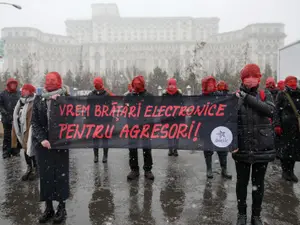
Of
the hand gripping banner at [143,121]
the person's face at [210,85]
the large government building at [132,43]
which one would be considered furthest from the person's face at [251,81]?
the large government building at [132,43]

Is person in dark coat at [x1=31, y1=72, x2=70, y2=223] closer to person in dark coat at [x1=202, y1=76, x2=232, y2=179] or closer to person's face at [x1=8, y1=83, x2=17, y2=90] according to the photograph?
person in dark coat at [x1=202, y1=76, x2=232, y2=179]

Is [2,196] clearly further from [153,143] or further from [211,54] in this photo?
[211,54]

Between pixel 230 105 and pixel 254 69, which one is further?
pixel 230 105

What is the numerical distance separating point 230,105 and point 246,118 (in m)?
0.53

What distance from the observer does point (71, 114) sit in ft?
13.1

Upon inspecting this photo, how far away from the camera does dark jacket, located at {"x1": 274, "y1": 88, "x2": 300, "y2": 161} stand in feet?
16.5

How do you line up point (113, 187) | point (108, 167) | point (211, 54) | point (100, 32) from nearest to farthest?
point (113, 187) → point (108, 167) → point (211, 54) → point (100, 32)

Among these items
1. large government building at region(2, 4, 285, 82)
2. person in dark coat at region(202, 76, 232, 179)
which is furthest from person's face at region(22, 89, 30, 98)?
large government building at region(2, 4, 285, 82)

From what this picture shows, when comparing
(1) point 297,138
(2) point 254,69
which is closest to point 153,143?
(2) point 254,69

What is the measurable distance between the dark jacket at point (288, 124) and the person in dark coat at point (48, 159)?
3546 millimetres

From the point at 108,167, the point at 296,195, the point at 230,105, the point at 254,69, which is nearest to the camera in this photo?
the point at 254,69

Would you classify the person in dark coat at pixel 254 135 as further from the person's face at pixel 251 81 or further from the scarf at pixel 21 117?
the scarf at pixel 21 117

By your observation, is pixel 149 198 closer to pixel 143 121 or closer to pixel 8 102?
pixel 143 121

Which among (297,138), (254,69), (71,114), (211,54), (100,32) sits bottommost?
(297,138)
